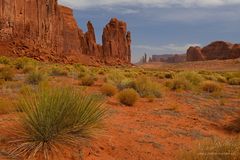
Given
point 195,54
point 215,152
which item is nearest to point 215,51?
point 195,54

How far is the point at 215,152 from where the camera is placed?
13.8 ft

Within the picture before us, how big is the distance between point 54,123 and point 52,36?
207 ft

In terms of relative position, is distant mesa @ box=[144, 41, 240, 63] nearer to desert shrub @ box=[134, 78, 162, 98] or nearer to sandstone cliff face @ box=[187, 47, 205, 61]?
sandstone cliff face @ box=[187, 47, 205, 61]

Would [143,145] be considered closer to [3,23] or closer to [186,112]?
[186,112]

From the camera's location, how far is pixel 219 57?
480 feet

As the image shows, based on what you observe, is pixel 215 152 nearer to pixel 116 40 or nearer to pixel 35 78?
pixel 35 78

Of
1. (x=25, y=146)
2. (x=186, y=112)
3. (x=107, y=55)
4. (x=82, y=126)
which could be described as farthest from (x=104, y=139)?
(x=107, y=55)

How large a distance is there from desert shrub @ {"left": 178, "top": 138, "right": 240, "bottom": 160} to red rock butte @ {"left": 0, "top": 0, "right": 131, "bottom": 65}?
1834 inches

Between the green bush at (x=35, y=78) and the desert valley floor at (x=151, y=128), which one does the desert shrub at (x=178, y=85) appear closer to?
the desert valley floor at (x=151, y=128)

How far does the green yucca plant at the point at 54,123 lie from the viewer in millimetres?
5270

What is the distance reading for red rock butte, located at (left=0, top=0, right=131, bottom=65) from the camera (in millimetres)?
51250

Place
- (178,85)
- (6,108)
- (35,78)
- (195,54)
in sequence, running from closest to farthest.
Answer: (6,108)
(35,78)
(178,85)
(195,54)

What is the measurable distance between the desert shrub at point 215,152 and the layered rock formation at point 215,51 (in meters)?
136

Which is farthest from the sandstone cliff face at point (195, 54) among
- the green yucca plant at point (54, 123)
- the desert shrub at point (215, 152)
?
the desert shrub at point (215, 152)
